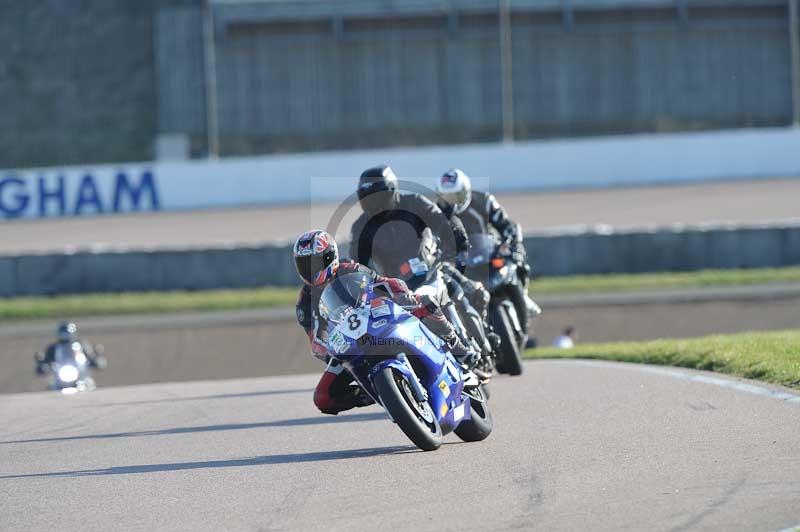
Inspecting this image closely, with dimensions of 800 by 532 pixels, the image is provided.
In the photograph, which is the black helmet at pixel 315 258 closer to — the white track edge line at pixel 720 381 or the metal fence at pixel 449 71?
→ the white track edge line at pixel 720 381

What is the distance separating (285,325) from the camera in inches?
914

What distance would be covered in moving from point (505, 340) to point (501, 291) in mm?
633

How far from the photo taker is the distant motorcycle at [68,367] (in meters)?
16.8

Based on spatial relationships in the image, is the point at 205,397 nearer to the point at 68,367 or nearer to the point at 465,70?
the point at 68,367

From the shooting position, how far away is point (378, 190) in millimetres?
9500

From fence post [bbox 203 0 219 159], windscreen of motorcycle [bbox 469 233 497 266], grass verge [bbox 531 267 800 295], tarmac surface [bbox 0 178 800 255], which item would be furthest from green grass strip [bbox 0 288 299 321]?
windscreen of motorcycle [bbox 469 233 497 266]

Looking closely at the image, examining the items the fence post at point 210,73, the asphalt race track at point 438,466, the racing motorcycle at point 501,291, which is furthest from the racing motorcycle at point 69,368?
the fence post at point 210,73

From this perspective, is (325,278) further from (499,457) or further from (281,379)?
(281,379)

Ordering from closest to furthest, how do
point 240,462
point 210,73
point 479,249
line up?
1. point 240,462
2. point 479,249
3. point 210,73

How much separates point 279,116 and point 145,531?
1509 inches

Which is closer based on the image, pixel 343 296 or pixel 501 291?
pixel 343 296

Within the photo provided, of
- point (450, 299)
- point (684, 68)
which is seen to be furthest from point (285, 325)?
point (684, 68)

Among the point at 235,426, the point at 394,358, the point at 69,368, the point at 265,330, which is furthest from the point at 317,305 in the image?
the point at 265,330

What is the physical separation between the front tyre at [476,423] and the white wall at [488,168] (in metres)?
26.4
